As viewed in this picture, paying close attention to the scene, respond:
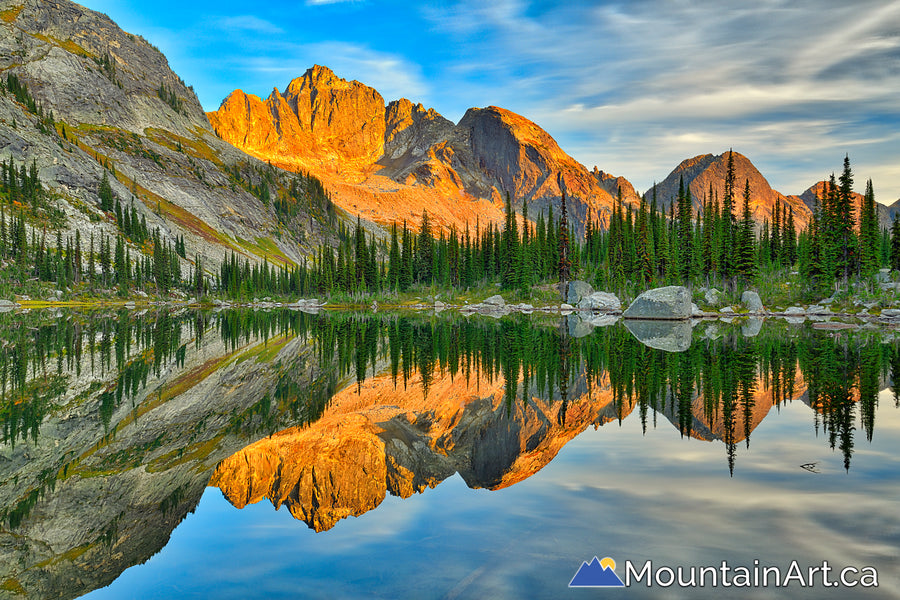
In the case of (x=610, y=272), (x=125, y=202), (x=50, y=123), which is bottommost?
(x=610, y=272)

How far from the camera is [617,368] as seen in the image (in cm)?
2859

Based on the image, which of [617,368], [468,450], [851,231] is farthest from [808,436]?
[851,231]

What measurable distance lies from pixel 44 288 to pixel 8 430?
132 metres

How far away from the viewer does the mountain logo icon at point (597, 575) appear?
7414 millimetres

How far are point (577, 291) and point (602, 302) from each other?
8818mm

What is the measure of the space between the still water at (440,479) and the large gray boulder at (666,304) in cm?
4855

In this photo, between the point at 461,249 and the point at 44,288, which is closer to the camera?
the point at 44,288

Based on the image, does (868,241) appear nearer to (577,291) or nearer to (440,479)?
(577,291)

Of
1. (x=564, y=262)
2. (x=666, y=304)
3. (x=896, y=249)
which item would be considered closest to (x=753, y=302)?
(x=666, y=304)

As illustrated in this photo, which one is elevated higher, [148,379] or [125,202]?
[125,202]

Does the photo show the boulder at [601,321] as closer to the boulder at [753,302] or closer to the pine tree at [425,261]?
the boulder at [753,302]

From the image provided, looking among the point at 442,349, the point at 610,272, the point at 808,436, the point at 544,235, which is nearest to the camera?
the point at 808,436

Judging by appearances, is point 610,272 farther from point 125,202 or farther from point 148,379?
point 125,202

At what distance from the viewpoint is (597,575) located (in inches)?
299
